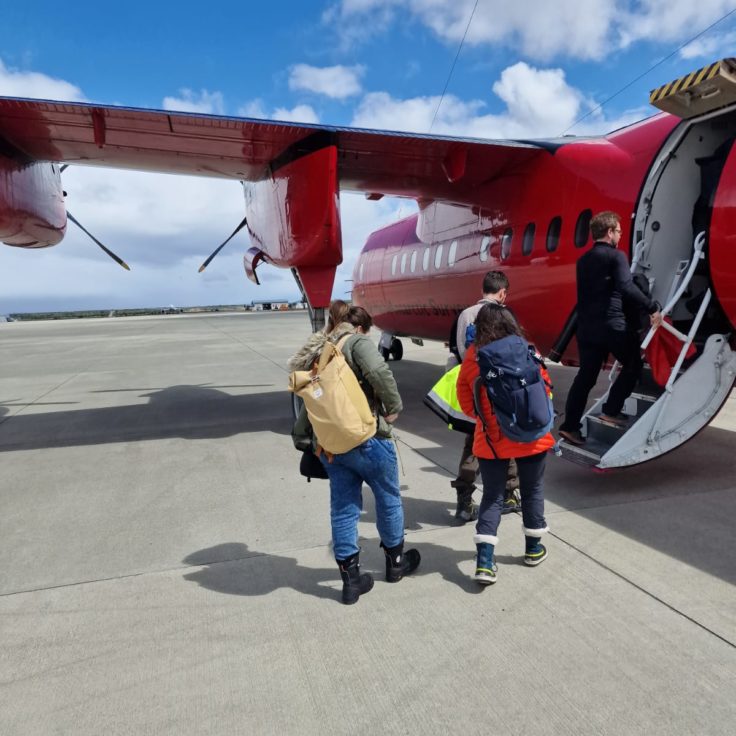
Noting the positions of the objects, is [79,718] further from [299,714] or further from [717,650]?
[717,650]

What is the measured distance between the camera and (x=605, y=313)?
16.0ft

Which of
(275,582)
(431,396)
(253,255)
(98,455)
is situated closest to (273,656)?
(275,582)

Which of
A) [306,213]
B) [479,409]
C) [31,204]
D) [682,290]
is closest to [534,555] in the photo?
[479,409]

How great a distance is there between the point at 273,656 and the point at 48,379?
1411 centimetres

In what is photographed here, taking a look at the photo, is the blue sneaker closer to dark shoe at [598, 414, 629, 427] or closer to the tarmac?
the tarmac

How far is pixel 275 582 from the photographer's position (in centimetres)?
361

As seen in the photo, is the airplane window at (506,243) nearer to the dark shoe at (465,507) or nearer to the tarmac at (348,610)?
the tarmac at (348,610)

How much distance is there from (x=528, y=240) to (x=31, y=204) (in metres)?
6.24

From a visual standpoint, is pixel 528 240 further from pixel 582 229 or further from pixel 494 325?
pixel 494 325

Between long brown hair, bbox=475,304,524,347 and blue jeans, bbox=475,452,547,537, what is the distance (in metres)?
0.73

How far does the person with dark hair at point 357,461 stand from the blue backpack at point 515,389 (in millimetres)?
549

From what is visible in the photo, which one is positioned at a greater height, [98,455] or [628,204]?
[628,204]

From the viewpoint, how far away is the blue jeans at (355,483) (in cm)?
333

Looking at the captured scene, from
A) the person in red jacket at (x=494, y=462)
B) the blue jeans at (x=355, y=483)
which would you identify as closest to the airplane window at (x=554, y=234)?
the person in red jacket at (x=494, y=462)
